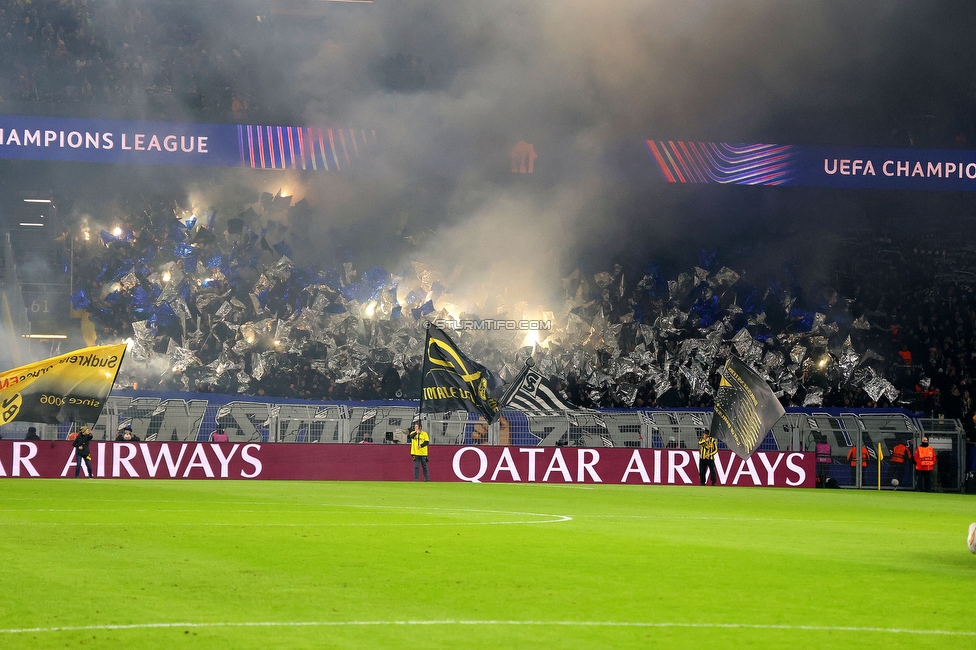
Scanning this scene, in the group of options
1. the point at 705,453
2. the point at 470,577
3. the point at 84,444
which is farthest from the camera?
the point at 705,453

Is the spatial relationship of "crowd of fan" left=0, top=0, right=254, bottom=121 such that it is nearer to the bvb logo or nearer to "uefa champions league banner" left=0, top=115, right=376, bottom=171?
"uefa champions league banner" left=0, top=115, right=376, bottom=171

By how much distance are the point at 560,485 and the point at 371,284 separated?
13613 mm

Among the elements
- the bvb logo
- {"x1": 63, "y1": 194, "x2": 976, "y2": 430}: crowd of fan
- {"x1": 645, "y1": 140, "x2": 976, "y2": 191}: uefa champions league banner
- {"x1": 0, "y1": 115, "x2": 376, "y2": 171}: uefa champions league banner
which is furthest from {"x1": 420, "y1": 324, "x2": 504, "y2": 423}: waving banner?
{"x1": 645, "y1": 140, "x2": 976, "y2": 191}: uefa champions league banner

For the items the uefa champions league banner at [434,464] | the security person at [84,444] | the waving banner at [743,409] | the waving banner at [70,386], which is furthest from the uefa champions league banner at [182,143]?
the waving banner at [743,409]

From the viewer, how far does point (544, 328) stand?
1384 inches

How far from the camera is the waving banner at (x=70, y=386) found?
20.8 metres

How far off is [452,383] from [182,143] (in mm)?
12457

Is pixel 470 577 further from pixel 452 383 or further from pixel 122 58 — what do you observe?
pixel 122 58

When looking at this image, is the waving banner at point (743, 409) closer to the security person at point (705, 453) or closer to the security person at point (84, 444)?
the security person at point (705, 453)

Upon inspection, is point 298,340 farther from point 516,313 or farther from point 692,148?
point 692,148

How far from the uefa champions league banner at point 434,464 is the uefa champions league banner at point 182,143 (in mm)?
9882

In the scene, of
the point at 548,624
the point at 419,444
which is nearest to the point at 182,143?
the point at 419,444

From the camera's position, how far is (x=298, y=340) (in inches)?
1257

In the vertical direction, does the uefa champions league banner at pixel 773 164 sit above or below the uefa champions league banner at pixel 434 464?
above
